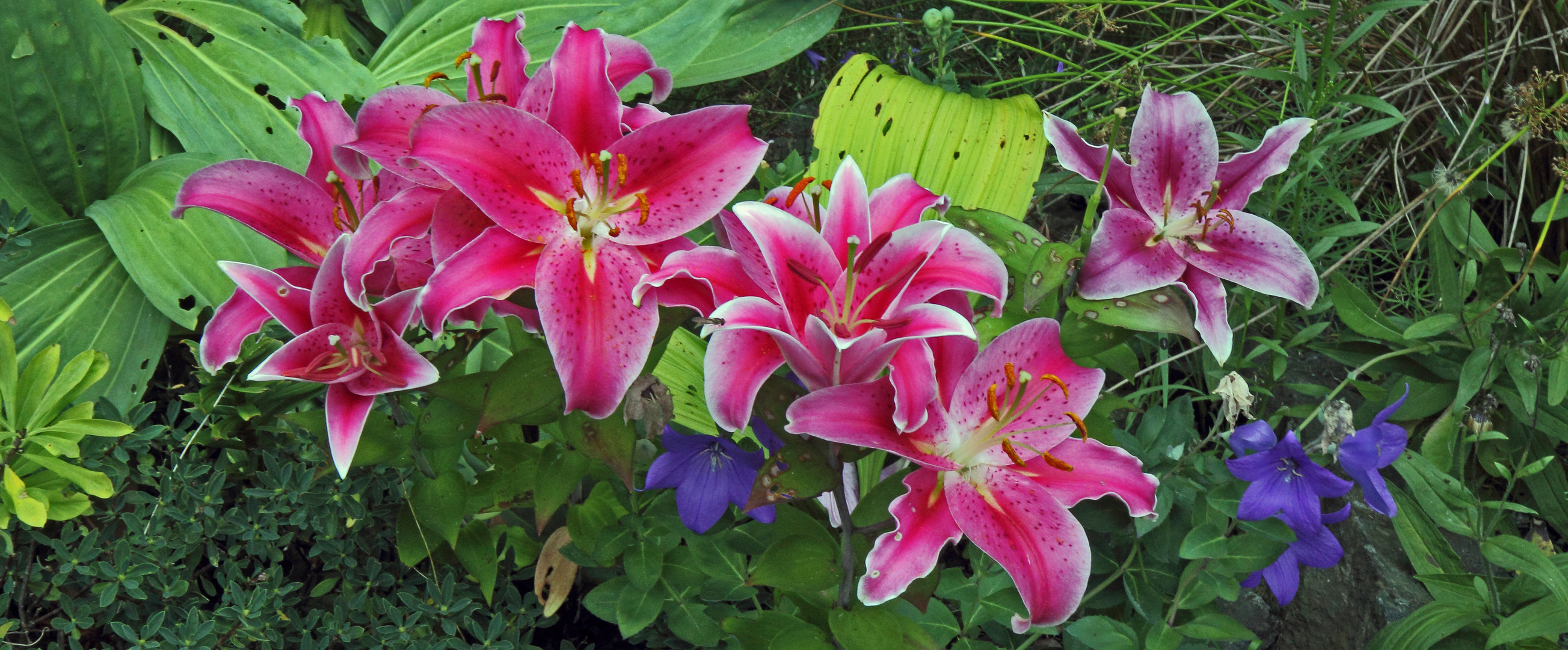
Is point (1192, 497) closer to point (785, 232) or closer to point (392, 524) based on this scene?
point (785, 232)

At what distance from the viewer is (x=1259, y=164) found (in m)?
0.77

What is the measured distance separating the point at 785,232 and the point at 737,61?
1.44m

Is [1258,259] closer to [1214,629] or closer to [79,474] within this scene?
[1214,629]

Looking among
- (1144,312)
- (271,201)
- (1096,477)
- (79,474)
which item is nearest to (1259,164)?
(1144,312)

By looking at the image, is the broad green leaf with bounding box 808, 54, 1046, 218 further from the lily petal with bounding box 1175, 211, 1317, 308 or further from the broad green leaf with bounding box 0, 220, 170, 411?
the broad green leaf with bounding box 0, 220, 170, 411

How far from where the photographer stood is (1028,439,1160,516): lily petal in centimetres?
67

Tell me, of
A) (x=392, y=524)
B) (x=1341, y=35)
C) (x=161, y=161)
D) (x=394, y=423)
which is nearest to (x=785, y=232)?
(x=394, y=423)

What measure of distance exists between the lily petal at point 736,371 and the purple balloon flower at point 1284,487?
1.30ft

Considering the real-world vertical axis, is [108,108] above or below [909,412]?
below

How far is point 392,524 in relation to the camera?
116 centimetres

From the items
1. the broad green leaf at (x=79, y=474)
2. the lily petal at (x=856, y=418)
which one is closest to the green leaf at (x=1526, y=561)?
the lily petal at (x=856, y=418)

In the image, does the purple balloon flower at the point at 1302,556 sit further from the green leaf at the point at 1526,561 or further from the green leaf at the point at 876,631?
the green leaf at the point at 876,631

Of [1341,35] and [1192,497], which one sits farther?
[1341,35]

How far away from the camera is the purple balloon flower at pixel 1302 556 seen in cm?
85
